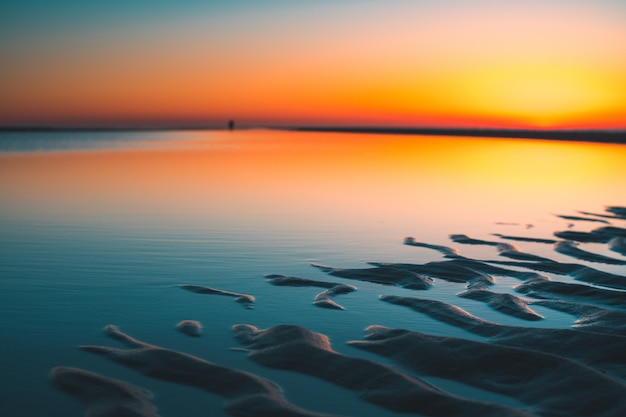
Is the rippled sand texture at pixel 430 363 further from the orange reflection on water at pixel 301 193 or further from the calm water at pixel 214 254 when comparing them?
the orange reflection on water at pixel 301 193

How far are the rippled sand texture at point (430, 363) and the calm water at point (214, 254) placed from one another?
175 millimetres

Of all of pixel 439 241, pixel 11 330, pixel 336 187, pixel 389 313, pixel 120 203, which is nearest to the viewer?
pixel 11 330

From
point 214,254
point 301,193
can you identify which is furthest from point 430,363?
point 301,193

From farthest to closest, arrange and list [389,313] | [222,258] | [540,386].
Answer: [222,258] < [389,313] < [540,386]

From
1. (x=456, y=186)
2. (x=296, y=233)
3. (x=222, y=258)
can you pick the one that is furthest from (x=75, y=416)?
(x=456, y=186)

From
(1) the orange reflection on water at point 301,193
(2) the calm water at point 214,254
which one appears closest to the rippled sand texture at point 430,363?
(2) the calm water at point 214,254

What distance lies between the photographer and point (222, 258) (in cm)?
1224

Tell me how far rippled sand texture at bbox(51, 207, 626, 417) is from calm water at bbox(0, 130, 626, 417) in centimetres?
17

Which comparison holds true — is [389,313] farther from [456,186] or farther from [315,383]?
[456,186]

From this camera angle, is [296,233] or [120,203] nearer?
[296,233]

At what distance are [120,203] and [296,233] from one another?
7368 mm

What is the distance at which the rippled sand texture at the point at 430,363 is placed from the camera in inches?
225

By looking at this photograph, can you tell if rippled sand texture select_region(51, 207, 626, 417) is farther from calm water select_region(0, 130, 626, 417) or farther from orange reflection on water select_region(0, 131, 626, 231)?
orange reflection on water select_region(0, 131, 626, 231)

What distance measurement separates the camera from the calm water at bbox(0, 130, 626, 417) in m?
6.78
